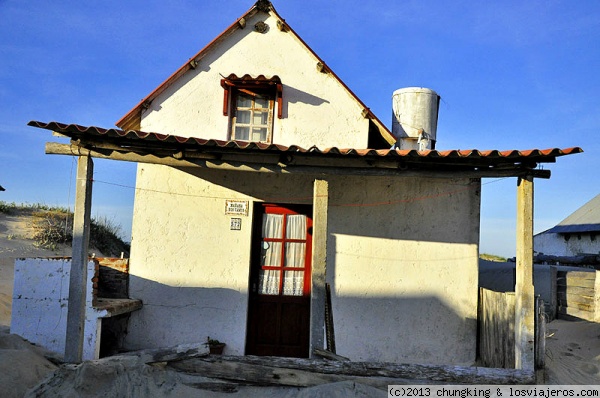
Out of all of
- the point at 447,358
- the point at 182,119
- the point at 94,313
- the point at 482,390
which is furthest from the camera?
the point at 182,119

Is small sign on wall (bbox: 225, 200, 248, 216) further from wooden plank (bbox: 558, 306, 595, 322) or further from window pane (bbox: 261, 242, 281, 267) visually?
wooden plank (bbox: 558, 306, 595, 322)

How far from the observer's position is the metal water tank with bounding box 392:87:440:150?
975cm

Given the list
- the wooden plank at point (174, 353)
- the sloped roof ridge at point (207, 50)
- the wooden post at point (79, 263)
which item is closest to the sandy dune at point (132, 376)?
the wooden plank at point (174, 353)

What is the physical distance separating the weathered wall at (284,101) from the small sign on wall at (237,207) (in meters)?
1.20

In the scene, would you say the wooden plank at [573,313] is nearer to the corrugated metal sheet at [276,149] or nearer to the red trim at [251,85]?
the corrugated metal sheet at [276,149]

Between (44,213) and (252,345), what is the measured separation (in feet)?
53.4

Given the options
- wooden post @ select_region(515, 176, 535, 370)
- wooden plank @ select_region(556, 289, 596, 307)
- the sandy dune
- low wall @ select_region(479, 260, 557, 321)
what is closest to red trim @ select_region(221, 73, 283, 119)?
wooden post @ select_region(515, 176, 535, 370)

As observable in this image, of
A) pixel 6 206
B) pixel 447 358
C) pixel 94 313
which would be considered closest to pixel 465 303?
pixel 447 358

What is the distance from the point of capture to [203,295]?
7574mm

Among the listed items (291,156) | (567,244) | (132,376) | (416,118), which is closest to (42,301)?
(132,376)

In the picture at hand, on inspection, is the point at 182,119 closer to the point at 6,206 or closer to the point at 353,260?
the point at 353,260

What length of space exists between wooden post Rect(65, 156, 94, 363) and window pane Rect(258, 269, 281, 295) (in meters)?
2.73

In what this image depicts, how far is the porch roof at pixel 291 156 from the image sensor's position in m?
5.80

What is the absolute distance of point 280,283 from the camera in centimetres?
771
